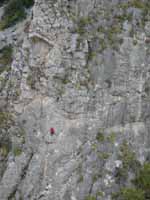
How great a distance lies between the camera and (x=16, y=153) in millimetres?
13234

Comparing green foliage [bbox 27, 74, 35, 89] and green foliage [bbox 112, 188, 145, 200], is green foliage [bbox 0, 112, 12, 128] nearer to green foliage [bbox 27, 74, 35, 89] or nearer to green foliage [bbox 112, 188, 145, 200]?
green foliage [bbox 27, 74, 35, 89]

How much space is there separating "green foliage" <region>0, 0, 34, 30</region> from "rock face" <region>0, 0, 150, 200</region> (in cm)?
1280

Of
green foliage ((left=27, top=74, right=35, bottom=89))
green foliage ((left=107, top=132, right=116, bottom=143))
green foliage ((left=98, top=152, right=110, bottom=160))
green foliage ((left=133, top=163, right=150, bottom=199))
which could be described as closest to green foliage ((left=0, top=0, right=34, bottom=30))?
green foliage ((left=27, top=74, right=35, bottom=89))

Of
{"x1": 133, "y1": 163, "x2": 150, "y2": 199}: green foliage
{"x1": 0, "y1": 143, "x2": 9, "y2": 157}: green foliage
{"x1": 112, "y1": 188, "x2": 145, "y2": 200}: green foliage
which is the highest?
{"x1": 0, "y1": 143, "x2": 9, "y2": 157}: green foliage

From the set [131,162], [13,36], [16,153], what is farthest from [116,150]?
[13,36]

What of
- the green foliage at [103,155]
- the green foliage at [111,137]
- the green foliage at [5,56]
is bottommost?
the green foliage at [103,155]

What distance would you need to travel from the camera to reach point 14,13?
27.1 meters

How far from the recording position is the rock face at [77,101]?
12711 mm

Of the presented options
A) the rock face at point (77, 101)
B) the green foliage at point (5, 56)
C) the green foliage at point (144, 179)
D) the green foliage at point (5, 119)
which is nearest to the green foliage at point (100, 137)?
the rock face at point (77, 101)

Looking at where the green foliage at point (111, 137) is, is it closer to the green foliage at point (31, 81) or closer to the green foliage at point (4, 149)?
the green foliage at point (31, 81)

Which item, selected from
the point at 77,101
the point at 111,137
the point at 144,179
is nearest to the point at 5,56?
the point at 77,101

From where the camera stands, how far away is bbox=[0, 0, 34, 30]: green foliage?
2594cm

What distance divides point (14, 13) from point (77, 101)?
16.2 metres

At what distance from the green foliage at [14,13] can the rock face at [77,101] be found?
1280 cm
